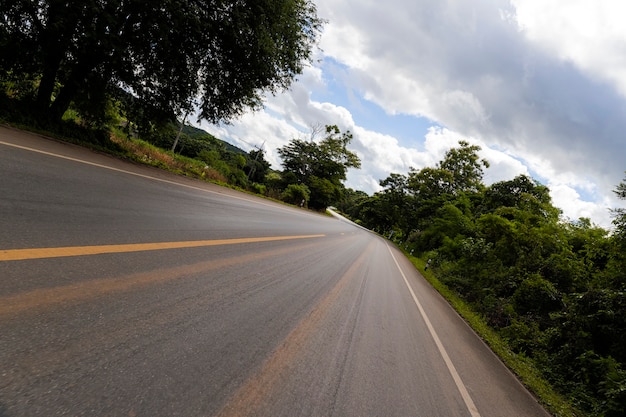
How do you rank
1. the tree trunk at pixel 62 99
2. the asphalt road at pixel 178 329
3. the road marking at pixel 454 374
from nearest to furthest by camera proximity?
the asphalt road at pixel 178 329, the road marking at pixel 454 374, the tree trunk at pixel 62 99

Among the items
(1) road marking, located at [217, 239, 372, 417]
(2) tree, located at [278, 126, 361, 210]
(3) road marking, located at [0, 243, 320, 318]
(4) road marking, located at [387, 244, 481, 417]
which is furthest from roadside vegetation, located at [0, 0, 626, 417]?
(2) tree, located at [278, 126, 361, 210]

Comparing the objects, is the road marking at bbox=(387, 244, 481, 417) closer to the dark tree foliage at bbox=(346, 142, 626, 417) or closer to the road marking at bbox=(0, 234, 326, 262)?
the dark tree foliage at bbox=(346, 142, 626, 417)

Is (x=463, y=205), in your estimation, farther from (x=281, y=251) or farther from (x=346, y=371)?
(x=346, y=371)

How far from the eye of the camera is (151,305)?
275 centimetres

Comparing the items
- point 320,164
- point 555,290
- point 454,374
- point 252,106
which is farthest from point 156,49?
point 320,164

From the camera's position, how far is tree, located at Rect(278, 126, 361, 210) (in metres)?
46.4

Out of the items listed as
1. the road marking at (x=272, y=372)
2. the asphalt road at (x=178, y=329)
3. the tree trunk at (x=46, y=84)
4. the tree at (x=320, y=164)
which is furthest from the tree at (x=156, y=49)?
the tree at (x=320, y=164)

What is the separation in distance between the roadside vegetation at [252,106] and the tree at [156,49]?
41 mm

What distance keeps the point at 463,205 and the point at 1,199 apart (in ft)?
91.8

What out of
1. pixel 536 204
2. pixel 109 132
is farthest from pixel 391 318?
pixel 536 204

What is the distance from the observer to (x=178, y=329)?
2.60 meters

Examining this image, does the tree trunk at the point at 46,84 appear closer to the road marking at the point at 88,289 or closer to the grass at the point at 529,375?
the road marking at the point at 88,289

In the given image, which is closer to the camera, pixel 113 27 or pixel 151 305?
pixel 151 305

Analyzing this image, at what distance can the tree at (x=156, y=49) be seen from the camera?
9.05 meters
